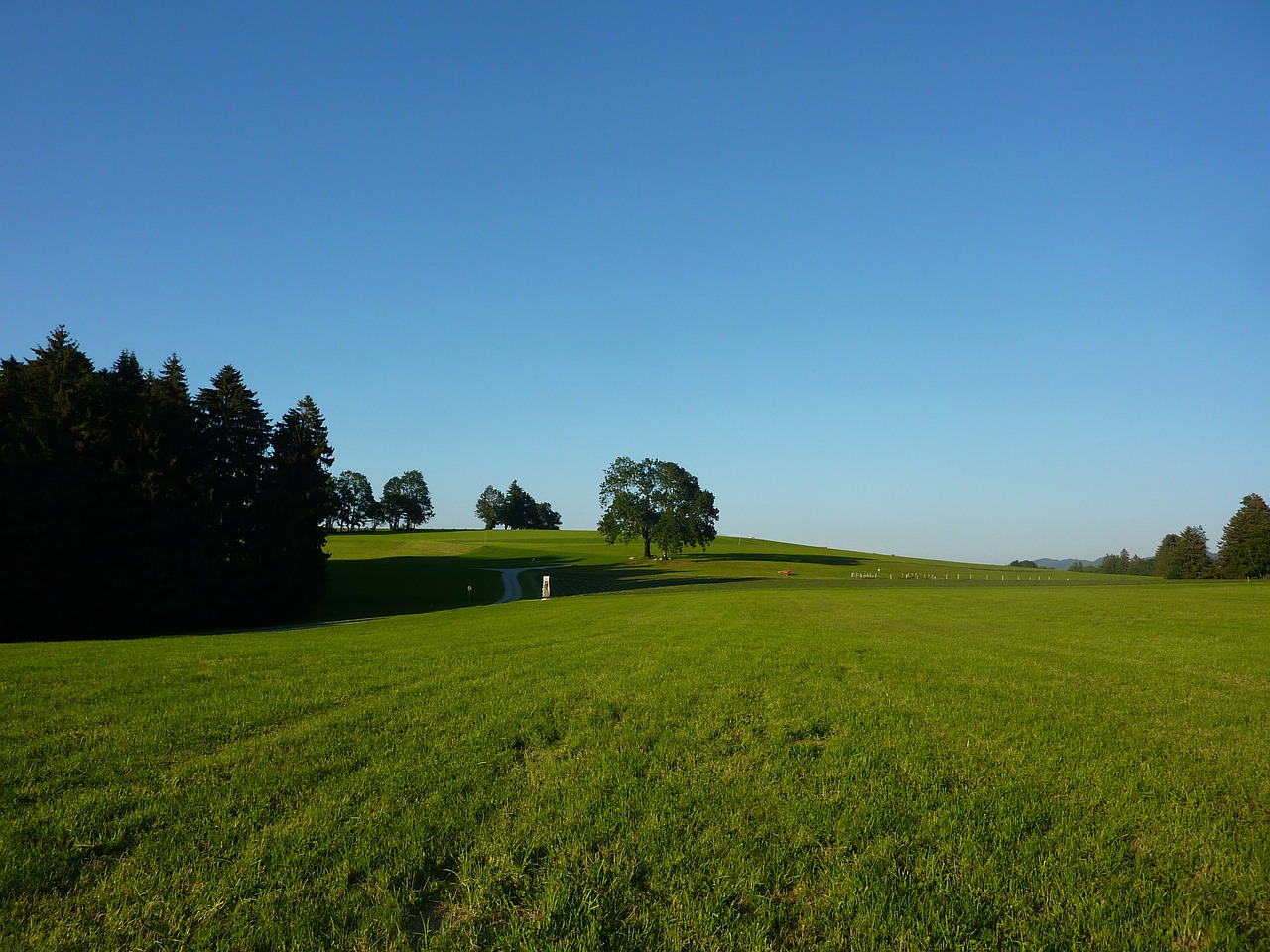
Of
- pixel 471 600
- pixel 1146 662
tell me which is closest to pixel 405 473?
pixel 471 600

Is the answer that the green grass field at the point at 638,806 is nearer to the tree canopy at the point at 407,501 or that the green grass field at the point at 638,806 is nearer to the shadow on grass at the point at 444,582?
the shadow on grass at the point at 444,582

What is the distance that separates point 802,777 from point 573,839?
2.59 m

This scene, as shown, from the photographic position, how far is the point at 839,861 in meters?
4.96

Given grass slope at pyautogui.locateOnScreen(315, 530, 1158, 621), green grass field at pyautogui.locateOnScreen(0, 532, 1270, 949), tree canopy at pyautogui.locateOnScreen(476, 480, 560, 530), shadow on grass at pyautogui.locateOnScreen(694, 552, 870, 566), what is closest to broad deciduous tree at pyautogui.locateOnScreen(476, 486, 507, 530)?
tree canopy at pyautogui.locateOnScreen(476, 480, 560, 530)

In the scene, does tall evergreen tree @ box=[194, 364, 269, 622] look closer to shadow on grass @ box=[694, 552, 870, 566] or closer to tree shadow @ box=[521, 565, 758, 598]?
tree shadow @ box=[521, 565, 758, 598]

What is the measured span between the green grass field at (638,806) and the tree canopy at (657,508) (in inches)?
3179

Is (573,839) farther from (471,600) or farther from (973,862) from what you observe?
(471,600)

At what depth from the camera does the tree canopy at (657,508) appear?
93625 millimetres

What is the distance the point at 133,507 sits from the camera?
3644cm

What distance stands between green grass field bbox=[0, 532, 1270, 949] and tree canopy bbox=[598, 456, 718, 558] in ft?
265

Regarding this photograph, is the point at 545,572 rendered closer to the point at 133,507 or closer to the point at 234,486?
the point at 234,486

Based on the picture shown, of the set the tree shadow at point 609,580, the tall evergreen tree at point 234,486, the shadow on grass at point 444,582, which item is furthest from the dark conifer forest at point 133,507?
the tree shadow at point 609,580

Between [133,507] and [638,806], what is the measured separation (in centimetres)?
4134

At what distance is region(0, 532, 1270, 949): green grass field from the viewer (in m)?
4.30
